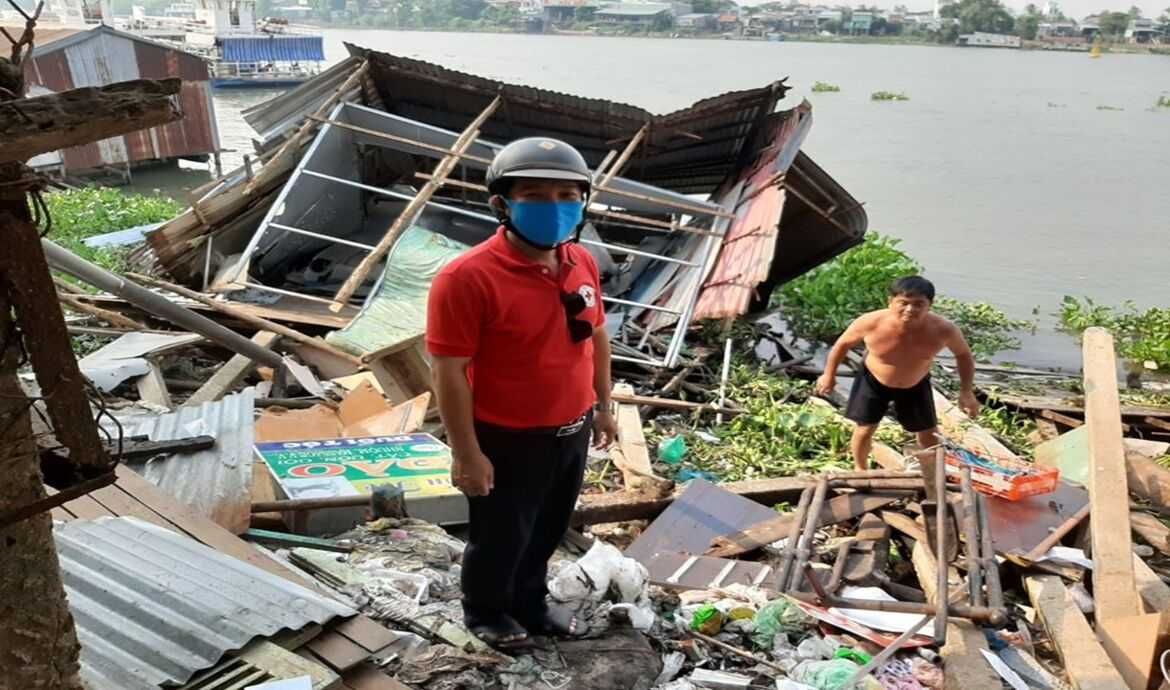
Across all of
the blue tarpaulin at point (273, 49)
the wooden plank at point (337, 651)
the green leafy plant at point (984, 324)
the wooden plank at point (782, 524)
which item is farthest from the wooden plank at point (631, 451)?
the blue tarpaulin at point (273, 49)

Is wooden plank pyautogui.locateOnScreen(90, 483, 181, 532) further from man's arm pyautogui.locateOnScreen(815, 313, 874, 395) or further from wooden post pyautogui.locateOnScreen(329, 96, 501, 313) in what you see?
wooden post pyautogui.locateOnScreen(329, 96, 501, 313)

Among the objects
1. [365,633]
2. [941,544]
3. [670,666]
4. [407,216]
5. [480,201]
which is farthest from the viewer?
[480,201]

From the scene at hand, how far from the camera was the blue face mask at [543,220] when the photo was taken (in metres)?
2.64

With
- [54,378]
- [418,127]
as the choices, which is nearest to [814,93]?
[418,127]

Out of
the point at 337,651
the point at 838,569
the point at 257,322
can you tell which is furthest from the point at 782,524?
the point at 257,322

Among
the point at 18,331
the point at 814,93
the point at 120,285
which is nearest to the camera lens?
the point at 18,331

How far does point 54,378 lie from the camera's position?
156 centimetres

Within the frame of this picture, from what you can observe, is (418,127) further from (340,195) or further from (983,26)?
(983,26)

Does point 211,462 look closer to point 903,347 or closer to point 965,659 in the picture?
point 965,659

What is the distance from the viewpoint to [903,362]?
5.29m

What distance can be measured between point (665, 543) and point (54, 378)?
3.17m

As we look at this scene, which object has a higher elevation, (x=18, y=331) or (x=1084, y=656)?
(x=18, y=331)

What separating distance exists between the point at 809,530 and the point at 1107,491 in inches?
62.7

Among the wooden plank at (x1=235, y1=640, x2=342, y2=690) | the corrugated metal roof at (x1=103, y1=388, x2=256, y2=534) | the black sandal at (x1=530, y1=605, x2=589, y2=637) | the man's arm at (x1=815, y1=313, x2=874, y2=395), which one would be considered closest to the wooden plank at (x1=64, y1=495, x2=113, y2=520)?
the corrugated metal roof at (x1=103, y1=388, x2=256, y2=534)
